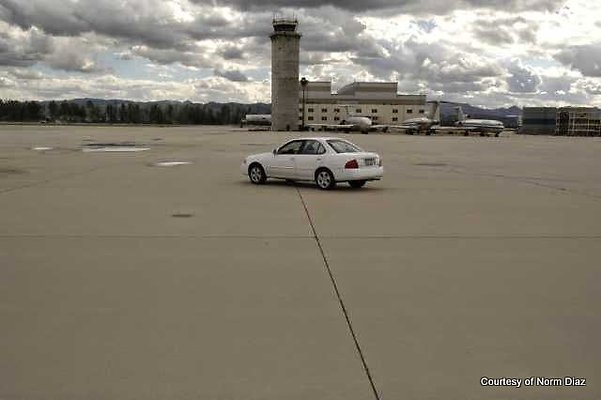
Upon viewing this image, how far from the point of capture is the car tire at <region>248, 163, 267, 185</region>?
19828 mm

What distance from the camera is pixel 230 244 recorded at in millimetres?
9977

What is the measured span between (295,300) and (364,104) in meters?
167

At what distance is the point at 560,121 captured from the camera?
504ft

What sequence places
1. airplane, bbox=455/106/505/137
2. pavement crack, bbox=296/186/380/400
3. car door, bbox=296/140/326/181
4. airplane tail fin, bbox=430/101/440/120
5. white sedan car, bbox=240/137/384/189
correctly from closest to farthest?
pavement crack, bbox=296/186/380/400 < white sedan car, bbox=240/137/384/189 < car door, bbox=296/140/326/181 < airplane, bbox=455/106/505/137 < airplane tail fin, bbox=430/101/440/120

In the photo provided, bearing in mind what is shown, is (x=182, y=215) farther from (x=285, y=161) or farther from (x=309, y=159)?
(x=285, y=161)

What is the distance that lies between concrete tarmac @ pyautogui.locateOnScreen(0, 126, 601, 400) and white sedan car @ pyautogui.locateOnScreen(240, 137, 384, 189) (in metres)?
3.38

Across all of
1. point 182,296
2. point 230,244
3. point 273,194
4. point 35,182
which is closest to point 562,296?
point 182,296

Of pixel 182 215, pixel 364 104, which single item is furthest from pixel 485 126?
pixel 182 215

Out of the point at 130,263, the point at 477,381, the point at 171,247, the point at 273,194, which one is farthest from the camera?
the point at 273,194

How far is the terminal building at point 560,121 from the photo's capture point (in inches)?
5901

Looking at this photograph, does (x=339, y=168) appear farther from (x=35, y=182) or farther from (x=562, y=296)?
(x=562, y=296)

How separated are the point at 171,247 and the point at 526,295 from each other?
504 cm

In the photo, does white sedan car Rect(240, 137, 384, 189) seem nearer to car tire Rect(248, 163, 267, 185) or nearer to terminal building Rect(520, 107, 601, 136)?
car tire Rect(248, 163, 267, 185)

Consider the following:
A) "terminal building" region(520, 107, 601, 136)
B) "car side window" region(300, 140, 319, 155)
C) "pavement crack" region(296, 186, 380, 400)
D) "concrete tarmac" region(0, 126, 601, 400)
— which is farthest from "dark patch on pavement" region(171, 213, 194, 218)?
"terminal building" region(520, 107, 601, 136)
